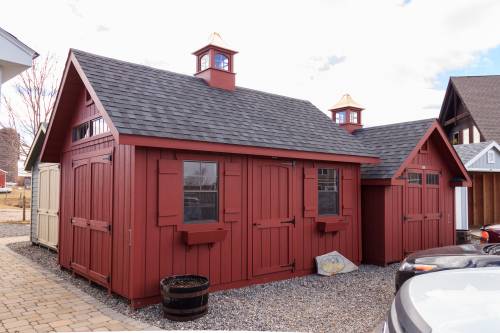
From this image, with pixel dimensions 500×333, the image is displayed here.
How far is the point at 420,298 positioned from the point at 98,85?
6.08 metres

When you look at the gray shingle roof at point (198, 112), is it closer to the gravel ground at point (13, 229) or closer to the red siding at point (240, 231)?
the red siding at point (240, 231)

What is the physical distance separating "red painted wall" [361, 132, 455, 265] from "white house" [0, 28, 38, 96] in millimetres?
7527

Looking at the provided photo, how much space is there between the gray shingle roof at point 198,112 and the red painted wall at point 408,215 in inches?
49.9

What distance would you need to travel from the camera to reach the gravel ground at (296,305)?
17.5 feet

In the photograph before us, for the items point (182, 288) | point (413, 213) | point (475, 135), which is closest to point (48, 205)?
point (182, 288)

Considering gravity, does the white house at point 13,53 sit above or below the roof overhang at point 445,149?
above

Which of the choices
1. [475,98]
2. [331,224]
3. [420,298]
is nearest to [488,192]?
[475,98]

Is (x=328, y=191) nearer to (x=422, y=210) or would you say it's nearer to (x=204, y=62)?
(x=422, y=210)

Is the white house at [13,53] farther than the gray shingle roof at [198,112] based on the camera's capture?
No

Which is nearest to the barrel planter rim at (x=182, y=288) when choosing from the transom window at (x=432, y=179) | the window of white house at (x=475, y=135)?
the transom window at (x=432, y=179)

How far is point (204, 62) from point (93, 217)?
4.57m

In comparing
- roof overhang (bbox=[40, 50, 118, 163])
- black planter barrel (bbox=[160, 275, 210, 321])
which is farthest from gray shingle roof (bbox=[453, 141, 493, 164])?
roof overhang (bbox=[40, 50, 118, 163])

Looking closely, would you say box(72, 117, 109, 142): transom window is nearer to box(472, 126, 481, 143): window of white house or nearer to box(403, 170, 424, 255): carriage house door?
box(403, 170, 424, 255): carriage house door

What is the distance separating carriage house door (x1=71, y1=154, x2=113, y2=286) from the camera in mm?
6766
